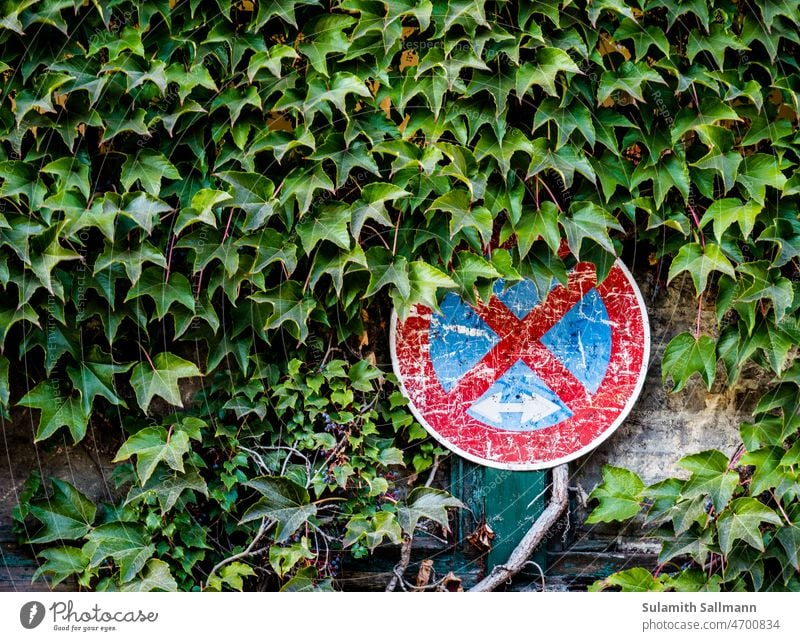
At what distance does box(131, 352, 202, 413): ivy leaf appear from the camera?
2746 millimetres

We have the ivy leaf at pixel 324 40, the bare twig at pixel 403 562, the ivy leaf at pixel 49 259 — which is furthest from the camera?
the bare twig at pixel 403 562

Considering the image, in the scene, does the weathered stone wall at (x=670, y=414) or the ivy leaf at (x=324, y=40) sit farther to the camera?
the weathered stone wall at (x=670, y=414)

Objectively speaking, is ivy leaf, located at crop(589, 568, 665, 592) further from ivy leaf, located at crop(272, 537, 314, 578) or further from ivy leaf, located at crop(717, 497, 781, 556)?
ivy leaf, located at crop(272, 537, 314, 578)

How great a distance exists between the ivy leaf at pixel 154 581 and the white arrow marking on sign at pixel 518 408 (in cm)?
112

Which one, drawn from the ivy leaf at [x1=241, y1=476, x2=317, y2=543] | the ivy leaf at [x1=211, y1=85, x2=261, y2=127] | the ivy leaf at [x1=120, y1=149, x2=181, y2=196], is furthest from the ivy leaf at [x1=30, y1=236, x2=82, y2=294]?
the ivy leaf at [x1=241, y1=476, x2=317, y2=543]

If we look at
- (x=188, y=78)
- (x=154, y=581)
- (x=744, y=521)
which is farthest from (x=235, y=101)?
(x=744, y=521)

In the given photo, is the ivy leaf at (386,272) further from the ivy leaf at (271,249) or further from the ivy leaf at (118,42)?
the ivy leaf at (118,42)

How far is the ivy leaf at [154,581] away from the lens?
263 centimetres

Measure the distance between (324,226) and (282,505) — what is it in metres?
0.87

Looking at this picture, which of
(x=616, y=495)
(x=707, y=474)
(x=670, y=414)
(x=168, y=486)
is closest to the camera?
(x=168, y=486)

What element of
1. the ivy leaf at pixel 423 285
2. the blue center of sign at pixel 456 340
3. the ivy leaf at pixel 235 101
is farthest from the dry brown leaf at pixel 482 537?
the ivy leaf at pixel 235 101

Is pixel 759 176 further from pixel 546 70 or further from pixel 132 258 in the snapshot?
pixel 132 258

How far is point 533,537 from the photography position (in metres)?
2.99

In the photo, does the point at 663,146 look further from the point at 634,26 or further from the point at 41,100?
the point at 41,100
